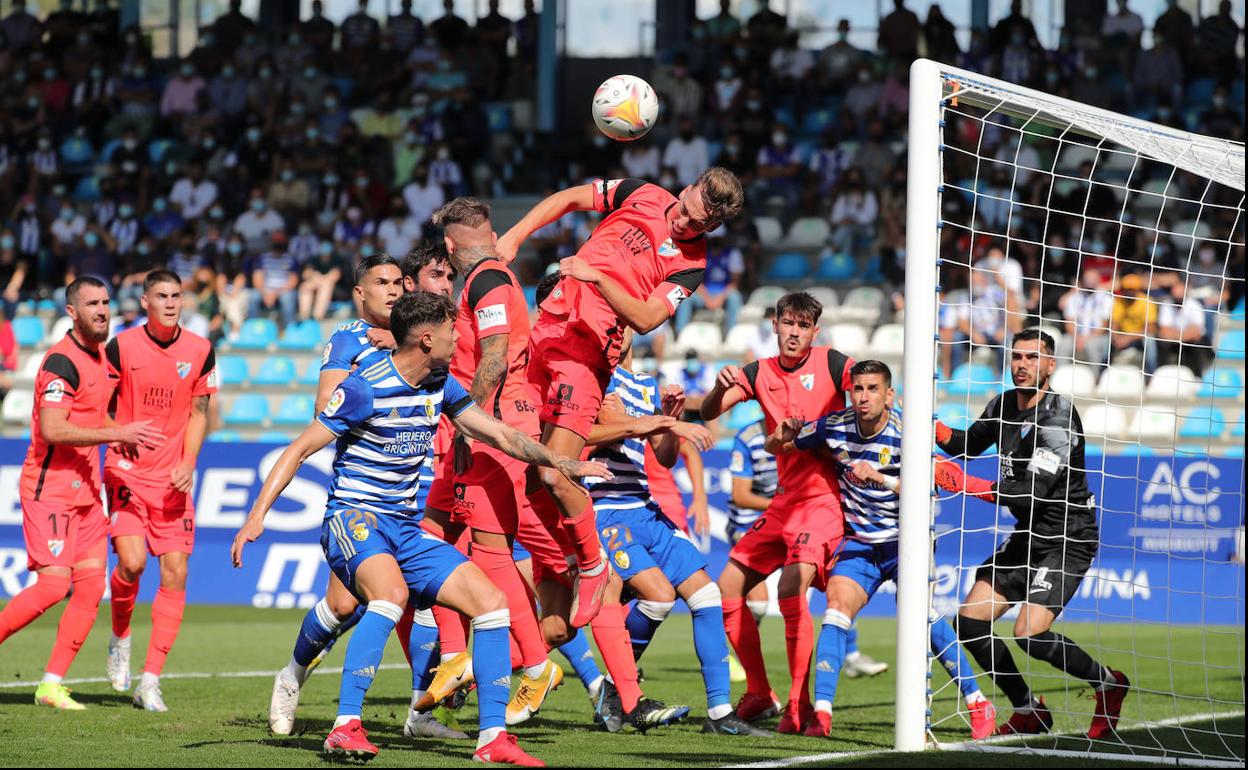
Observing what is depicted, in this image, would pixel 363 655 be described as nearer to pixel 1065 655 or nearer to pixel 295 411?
pixel 1065 655

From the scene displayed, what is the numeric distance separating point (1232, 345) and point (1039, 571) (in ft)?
37.9

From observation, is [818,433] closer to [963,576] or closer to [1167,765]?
[1167,765]

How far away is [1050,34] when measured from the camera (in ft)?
78.5

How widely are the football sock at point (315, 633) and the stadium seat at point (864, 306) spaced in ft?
46.4

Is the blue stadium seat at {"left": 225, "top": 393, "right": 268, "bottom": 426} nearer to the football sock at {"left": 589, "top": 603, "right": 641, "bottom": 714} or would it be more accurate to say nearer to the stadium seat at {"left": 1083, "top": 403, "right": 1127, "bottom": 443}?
the stadium seat at {"left": 1083, "top": 403, "right": 1127, "bottom": 443}

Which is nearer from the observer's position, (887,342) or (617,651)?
(617,651)

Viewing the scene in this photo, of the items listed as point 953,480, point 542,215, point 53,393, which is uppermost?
point 542,215

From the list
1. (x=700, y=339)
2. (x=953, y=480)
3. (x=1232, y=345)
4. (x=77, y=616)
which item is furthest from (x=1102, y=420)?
(x=77, y=616)

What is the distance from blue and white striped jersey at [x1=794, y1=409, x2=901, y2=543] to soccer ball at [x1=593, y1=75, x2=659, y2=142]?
6.14 ft

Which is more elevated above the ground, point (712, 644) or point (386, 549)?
point (386, 549)

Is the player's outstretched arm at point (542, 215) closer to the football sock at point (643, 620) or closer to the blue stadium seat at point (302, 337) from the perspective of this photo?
the football sock at point (643, 620)

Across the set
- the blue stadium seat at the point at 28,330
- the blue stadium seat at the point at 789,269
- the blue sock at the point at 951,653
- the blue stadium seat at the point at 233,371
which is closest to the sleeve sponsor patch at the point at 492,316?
the blue sock at the point at 951,653

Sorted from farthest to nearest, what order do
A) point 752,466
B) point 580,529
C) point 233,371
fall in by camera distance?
point 233,371 → point 752,466 → point 580,529

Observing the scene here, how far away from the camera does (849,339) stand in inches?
776
